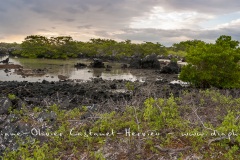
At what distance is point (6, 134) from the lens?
6887 millimetres

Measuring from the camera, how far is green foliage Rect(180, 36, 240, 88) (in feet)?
57.2

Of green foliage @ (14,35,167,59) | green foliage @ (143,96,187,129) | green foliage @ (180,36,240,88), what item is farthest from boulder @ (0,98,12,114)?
green foliage @ (14,35,167,59)

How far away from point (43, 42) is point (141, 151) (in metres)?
61.0

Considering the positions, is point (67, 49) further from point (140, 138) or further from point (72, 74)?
point (140, 138)

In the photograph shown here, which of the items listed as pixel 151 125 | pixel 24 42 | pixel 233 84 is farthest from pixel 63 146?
pixel 24 42

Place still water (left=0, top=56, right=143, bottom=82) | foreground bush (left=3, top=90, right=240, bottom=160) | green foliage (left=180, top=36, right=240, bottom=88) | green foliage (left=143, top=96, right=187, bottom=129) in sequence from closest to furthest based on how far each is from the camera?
foreground bush (left=3, top=90, right=240, bottom=160)
green foliage (left=143, top=96, right=187, bottom=129)
green foliage (left=180, top=36, right=240, bottom=88)
still water (left=0, top=56, right=143, bottom=82)

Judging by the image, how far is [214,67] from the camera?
1722 centimetres

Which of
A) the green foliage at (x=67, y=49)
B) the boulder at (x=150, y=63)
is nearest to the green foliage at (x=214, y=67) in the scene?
the boulder at (x=150, y=63)

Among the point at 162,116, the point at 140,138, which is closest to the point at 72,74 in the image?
the point at 162,116

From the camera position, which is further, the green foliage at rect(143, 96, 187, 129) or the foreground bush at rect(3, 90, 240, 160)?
the green foliage at rect(143, 96, 187, 129)

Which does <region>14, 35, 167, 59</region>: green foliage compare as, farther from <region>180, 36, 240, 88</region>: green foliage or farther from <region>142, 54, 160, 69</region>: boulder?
<region>180, 36, 240, 88</region>: green foliage

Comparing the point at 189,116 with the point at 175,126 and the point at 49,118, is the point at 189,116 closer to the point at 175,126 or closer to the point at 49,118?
the point at 175,126

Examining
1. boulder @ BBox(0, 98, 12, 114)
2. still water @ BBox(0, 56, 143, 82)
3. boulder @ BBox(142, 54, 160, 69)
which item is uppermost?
boulder @ BBox(0, 98, 12, 114)

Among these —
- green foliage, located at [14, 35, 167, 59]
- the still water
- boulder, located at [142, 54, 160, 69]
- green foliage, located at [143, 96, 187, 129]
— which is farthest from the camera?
green foliage, located at [14, 35, 167, 59]
